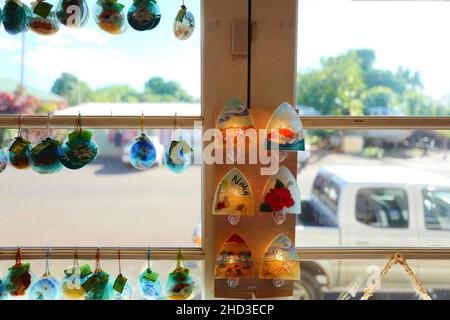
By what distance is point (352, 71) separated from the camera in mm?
1680

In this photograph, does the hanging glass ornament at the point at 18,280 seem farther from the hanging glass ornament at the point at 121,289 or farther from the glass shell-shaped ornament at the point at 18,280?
the hanging glass ornament at the point at 121,289

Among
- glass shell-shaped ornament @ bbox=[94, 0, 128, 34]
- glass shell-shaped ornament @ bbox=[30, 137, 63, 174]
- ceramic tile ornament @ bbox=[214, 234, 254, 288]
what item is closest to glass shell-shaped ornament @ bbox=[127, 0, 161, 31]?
glass shell-shaped ornament @ bbox=[94, 0, 128, 34]

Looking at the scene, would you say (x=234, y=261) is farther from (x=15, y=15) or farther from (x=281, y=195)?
(x=15, y=15)

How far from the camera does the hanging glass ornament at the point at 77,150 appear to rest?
1400 mm

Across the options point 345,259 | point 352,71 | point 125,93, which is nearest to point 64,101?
point 125,93

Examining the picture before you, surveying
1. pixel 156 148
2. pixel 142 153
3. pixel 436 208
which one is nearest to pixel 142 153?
pixel 142 153

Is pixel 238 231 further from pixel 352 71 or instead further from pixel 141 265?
pixel 352 71

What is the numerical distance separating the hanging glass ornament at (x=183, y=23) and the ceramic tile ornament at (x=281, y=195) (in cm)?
57

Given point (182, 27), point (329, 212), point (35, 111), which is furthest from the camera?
point (329, 212)

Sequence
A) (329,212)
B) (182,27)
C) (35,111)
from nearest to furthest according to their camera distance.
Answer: (182,27), (35,111), (329,212)

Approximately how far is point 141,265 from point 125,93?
0.66 meters

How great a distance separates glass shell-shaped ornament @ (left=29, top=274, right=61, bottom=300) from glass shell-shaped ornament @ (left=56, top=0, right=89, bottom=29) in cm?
89

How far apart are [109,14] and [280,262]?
1025mm

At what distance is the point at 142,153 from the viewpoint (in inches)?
56.6
